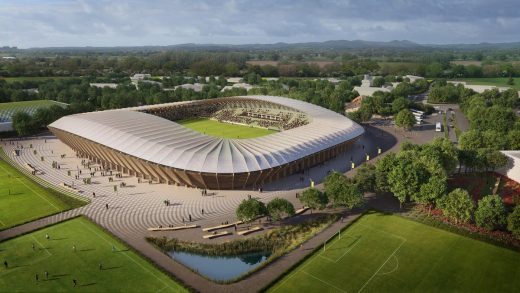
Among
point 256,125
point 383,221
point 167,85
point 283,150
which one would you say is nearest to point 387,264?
point 383,221

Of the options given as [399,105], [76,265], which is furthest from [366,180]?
[399,105]

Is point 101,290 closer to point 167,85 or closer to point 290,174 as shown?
point 290,174

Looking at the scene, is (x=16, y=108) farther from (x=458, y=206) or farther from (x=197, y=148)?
(x=458, y=206)

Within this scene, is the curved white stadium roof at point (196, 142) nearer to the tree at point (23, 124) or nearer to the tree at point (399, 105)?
the tree at point (23, 124)

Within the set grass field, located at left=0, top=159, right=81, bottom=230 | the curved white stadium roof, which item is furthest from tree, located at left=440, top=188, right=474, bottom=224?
grass field, located at left=0, top=159, right=81, bottom=230

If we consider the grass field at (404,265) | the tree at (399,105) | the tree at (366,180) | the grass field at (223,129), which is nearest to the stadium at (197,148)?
the grass field at (223,129)

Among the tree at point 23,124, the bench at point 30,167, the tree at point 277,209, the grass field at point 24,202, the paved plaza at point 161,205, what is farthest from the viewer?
the tree at point 23,124
